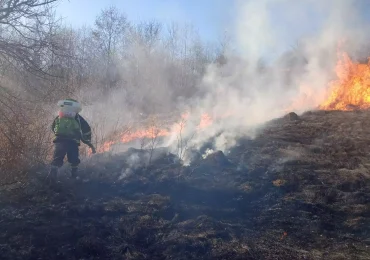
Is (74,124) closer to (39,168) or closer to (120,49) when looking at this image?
(39,168)

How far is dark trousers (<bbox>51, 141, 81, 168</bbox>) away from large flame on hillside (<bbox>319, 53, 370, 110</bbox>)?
13904 mm

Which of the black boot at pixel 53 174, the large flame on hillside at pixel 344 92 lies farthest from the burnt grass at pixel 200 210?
the large flame on hillside at pixel 344 92

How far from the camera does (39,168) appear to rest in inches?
316

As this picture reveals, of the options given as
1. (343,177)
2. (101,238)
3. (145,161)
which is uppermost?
(145,161)

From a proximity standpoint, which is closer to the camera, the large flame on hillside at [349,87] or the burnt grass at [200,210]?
the burnt grass at [200,210]

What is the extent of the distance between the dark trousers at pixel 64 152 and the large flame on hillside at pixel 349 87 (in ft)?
45.6

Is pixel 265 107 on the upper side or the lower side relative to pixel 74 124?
upper

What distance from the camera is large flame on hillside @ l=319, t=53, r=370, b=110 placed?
52.5 feet

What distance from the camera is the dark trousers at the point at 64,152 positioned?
762cm

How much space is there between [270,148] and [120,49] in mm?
24653

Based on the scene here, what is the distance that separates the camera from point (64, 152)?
7695mm

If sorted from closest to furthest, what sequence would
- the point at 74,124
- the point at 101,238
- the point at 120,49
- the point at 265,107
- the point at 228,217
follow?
the point at 101,238, the point at 228,217, the point at 74,124, the point at 265,107, the point at 120,49

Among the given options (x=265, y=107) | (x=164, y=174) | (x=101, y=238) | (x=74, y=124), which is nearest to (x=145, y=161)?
(x=164, y=174)

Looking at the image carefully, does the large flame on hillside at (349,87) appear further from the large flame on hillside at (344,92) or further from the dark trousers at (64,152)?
the dark trousers at (64,152)
